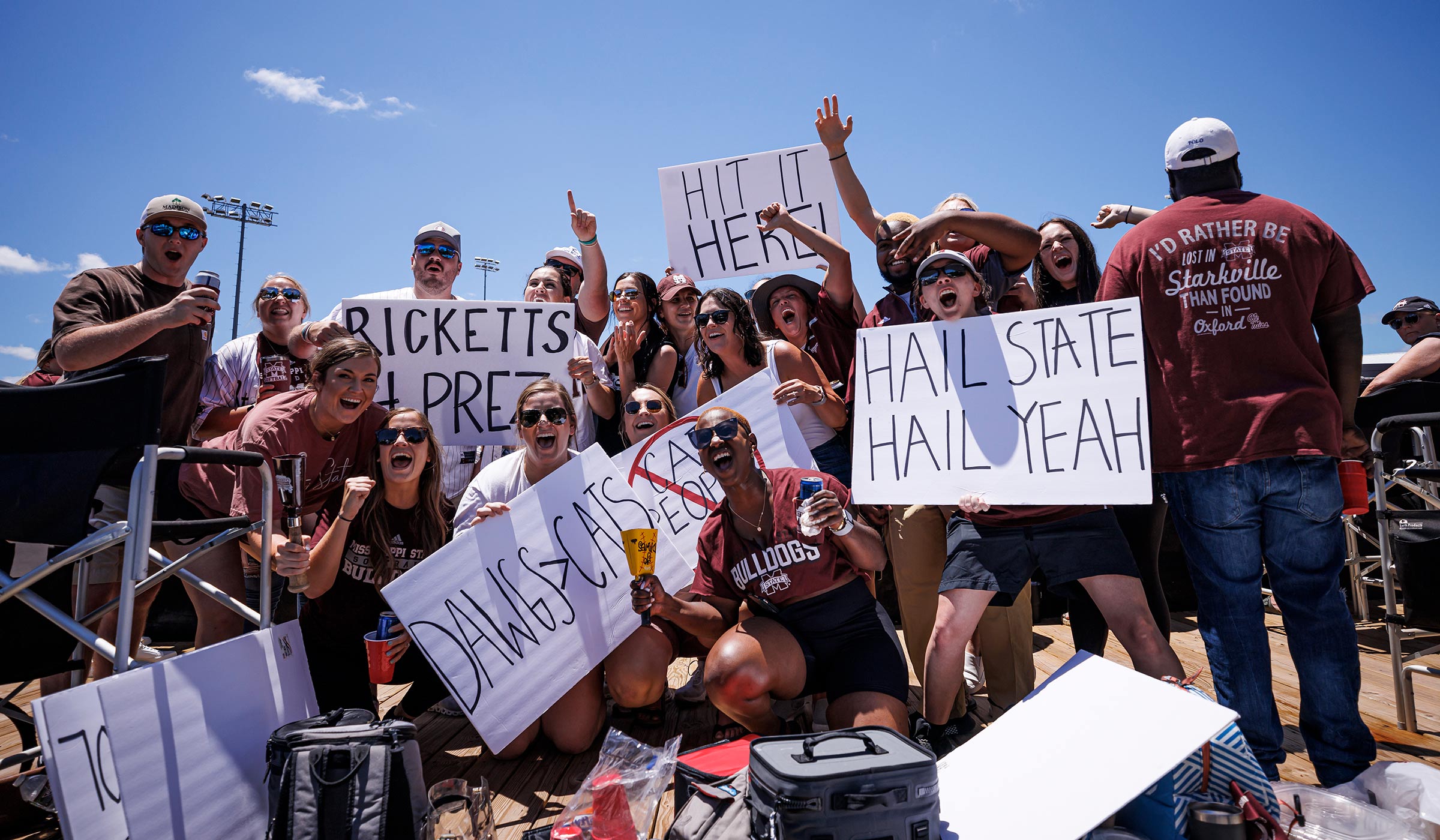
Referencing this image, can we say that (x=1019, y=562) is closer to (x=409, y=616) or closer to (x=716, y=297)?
(x=716, y=297)

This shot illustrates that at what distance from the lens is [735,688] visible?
3.07 meters

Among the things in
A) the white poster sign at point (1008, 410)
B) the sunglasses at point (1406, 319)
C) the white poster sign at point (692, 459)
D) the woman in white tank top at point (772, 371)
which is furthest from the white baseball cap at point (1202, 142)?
the sunglasses at point (1406, 319)

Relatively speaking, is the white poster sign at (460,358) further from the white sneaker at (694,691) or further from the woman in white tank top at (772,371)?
the white sneaker at (694,691)

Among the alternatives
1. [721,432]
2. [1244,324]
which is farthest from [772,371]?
[1244,324]

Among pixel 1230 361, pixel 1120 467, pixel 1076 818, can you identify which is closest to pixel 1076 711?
pixel 1076 818

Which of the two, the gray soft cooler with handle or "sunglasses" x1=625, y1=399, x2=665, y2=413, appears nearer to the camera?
the gray soft cooler with handle

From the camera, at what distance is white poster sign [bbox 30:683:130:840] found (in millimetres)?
1996

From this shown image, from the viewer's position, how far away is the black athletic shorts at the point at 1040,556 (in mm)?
2852

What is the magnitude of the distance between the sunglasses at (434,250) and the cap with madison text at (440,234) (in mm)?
29

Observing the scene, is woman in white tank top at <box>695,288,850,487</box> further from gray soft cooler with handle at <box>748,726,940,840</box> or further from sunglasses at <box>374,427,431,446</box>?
gray soft cooler with handle at <box>748,726,940,840</box>

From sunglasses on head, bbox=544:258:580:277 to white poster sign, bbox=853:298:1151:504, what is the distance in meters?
2.84

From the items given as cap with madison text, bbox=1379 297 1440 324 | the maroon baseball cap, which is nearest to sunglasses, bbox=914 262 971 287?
the maroon baseball cap

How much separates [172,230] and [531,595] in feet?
8.41

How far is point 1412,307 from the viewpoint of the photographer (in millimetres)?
6508
